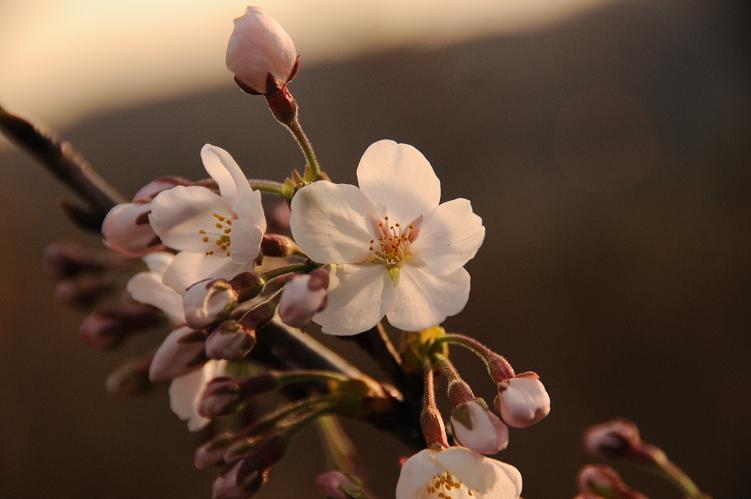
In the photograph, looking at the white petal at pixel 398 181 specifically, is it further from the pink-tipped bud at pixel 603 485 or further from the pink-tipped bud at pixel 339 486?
the pink-tipped bud at pixel 603 485

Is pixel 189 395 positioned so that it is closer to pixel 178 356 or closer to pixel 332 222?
pixel 178 356

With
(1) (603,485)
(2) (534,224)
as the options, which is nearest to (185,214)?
(1) (603,485)

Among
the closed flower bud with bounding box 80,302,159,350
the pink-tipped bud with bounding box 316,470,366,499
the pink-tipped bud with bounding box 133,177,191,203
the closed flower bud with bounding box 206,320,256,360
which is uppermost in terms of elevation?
the closed flower bud with bounding box 80,302,159,350

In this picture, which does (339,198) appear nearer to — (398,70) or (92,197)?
(92,197)

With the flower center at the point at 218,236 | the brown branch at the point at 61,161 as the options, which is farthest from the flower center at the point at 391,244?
the brown branch at the point at 61,161

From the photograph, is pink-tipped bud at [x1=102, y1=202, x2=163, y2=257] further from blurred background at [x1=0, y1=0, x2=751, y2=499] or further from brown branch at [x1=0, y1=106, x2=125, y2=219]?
blurred background at [x1=0, y1=0, x2=751, y2=499]

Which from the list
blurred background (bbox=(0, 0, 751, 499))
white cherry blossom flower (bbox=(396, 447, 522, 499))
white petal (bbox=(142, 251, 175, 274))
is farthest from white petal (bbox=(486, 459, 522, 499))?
blurred background (bbox=(0, 0, 751, 499))
